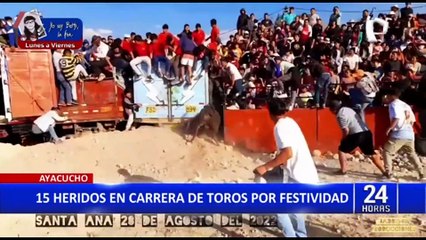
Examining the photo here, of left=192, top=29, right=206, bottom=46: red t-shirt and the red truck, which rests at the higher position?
left=192, top=29, right=206, bottom=46: red t-shirt

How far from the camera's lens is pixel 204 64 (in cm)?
430

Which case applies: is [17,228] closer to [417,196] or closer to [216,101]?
[216,101]

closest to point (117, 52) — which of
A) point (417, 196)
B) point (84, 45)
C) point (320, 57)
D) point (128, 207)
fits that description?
point (84, 45)

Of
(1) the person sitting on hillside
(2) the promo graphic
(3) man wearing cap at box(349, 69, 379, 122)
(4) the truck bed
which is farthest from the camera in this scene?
(3) man wearing cap at box(349, 69, 379, 122)

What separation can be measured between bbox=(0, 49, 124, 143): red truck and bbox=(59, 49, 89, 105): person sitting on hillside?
4 cm

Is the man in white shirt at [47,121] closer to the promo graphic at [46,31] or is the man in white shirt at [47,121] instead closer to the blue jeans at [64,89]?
the blue jeans at [64,89]

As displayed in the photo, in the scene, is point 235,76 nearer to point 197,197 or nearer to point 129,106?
point 129,106

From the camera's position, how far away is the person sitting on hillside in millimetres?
4266

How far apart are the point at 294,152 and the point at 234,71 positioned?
71 centimetres

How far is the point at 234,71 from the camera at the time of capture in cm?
437

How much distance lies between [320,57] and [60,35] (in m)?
1.82

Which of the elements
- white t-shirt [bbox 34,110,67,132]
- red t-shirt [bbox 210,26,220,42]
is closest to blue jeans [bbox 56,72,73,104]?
white t-shirt [bbox 34,110,67,132]

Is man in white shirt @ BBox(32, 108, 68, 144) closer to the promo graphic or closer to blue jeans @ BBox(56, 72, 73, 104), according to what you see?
blue jeans @ BBox(56, 72, 73, 104)

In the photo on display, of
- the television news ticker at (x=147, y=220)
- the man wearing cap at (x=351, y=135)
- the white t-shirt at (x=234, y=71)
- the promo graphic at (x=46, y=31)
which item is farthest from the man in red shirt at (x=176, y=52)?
the man wearing cap at (x=351, y=135)
